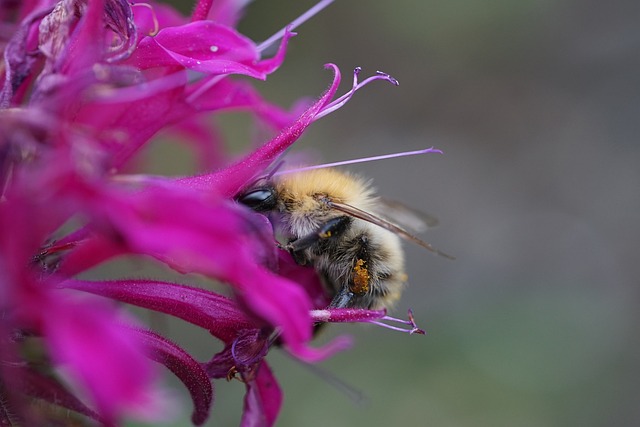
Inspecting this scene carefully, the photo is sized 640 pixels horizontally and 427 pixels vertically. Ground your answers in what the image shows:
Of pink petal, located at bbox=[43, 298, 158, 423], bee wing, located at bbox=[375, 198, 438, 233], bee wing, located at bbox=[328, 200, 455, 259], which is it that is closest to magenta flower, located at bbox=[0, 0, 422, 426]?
pink petal, located at bbox=[43, 298, 158, 423]

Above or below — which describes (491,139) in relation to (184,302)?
below

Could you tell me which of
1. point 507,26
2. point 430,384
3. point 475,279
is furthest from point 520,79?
point 430,384

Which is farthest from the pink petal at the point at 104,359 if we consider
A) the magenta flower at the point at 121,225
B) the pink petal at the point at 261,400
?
the pink petal at the point at 261,400

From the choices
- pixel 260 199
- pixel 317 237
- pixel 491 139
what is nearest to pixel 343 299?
pixel 317 237

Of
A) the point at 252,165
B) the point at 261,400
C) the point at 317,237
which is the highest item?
the point at 252,165

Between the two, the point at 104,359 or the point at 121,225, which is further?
the point at 121,225

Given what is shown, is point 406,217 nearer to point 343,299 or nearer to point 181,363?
point 343,299

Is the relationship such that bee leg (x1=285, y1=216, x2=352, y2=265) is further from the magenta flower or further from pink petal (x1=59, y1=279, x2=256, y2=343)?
pink petal (x1=59, y1=279, x2=256, y2=343)

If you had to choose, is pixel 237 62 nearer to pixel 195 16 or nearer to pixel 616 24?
pixel 195 16
